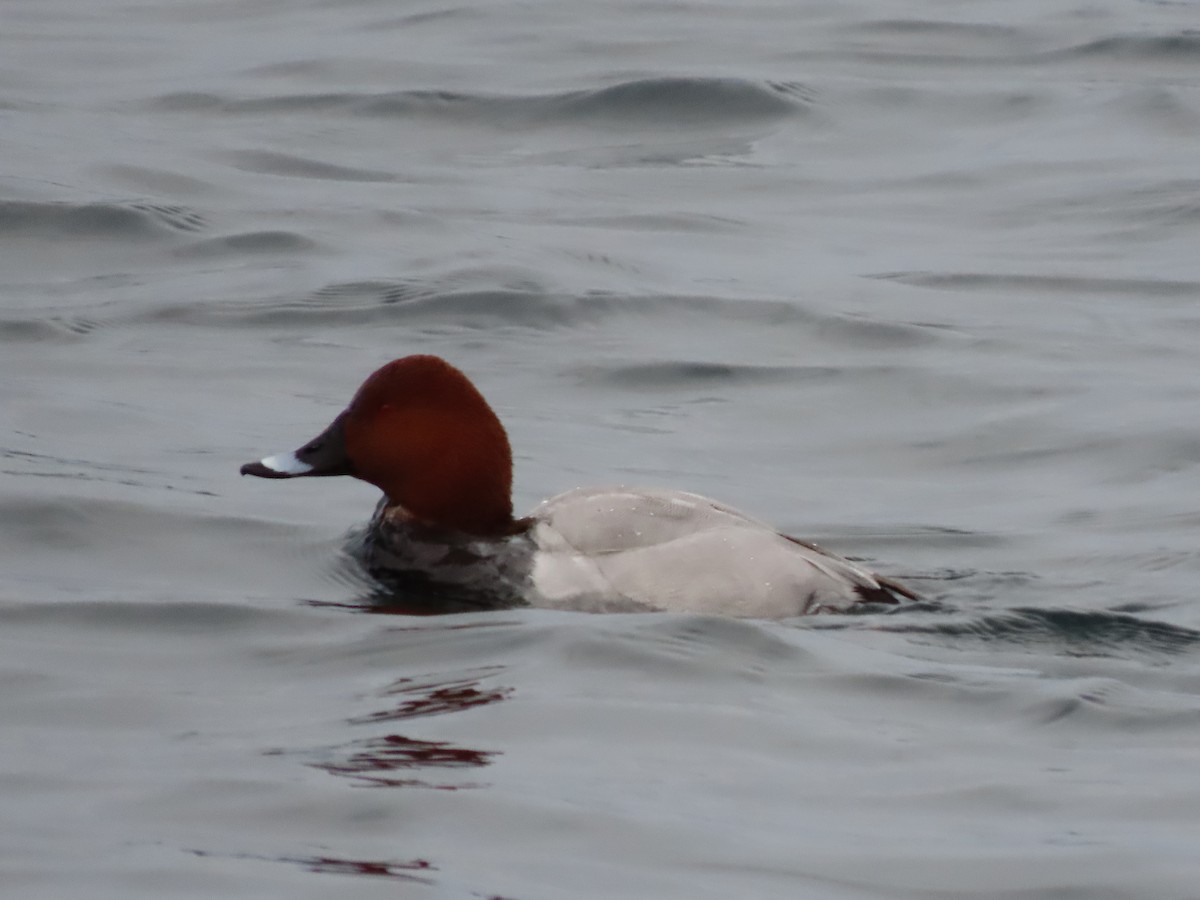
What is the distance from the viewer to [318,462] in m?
6.75

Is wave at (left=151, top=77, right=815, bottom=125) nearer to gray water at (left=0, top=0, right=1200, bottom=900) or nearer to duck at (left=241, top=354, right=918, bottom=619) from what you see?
gray water at (left=0, top=0, right=1200, bottom=900)

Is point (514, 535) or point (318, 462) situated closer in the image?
point (514, 535)

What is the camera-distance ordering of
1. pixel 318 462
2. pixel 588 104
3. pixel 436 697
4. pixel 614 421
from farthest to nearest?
1. pixel 588 104
2. pixel 614 421
3. pixel 318 462
4. pixel 436 697

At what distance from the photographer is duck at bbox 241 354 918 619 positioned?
6.21 metres

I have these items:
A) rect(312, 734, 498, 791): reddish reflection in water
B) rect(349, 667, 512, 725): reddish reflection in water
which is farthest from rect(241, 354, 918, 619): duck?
rect(312, 734, 498, 791): reddish reflection in water

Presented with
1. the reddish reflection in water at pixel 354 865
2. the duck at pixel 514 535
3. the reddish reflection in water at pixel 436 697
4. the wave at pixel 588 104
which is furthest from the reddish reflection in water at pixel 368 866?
the wave at pixel 588 104

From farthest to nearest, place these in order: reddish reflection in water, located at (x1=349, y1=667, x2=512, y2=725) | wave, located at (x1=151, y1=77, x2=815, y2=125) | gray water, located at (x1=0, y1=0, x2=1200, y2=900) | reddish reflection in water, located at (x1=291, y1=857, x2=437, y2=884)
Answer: wave, located at (x1=151, y1=77, x2=815, y2=125) < reddish reflection in water, located at (x1=349, y1=667, x2=512, y2=725) < gray water, located at (x1=0, y1=0, x2=1200, y2=900) < reddish reflection in water, located at (x1=291, y1=857, x2=437, y2=884)

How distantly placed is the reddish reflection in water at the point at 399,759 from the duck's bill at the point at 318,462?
6.05ft

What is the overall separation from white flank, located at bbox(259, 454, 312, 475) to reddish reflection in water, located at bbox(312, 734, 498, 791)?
1847mm

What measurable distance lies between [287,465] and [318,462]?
9 centimetres

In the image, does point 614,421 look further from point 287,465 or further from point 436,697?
point 436,697

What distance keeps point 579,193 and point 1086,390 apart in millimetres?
4580

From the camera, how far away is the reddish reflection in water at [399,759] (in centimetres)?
469

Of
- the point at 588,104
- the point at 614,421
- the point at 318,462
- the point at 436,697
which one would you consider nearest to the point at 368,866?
the point at 436,697
